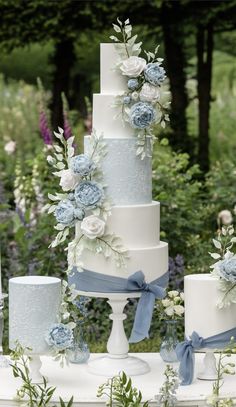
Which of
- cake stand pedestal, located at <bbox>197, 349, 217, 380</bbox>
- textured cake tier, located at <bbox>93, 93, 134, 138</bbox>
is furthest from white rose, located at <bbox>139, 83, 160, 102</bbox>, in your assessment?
cake stand pedestal, located at <bbox>197, 349, 217, 380</bbox>

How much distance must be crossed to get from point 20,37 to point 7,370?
5.38 meters

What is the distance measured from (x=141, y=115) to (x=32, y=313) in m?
0.85

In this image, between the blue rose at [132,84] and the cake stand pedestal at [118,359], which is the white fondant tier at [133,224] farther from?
the blue rose at [132,84]

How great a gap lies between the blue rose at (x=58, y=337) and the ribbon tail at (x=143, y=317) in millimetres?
303

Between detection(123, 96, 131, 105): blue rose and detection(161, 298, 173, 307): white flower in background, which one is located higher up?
detection(123, 96, 131, 105): blue rose

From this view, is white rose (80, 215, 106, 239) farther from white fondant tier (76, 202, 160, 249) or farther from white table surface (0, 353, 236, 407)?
white table surface (0, 353, 236, 407)

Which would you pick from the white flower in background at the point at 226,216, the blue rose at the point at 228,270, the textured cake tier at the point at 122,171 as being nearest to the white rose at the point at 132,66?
the textured cake tier at the point at 122,171

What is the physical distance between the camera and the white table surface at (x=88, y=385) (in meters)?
3.67

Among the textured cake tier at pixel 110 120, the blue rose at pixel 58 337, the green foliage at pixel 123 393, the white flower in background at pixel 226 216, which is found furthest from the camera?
the white flower in background at pixel 226 216

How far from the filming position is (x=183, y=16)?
28.9ft

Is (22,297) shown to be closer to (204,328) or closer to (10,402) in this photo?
(10,402)

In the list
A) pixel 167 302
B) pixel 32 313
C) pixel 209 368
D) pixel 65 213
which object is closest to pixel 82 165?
pixel 65 213

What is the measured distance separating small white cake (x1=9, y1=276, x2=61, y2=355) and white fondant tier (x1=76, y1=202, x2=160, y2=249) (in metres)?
0.29

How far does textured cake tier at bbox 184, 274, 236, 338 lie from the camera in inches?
150
